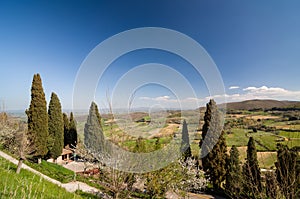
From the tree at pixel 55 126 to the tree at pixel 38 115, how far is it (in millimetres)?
2643

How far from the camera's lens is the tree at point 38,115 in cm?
1922

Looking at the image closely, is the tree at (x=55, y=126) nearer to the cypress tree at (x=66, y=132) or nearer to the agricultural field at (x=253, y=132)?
the cypress tree at (x=66, y=132)

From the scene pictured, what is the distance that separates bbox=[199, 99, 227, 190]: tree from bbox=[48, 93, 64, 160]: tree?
15979mm

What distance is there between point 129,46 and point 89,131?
1681 cm

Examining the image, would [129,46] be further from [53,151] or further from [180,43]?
[53,151]

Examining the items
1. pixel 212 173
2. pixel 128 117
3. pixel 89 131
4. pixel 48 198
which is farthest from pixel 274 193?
pixel 89 131

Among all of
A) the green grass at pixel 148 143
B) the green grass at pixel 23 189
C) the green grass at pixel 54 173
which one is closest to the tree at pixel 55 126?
the green grass at pixel 54 173

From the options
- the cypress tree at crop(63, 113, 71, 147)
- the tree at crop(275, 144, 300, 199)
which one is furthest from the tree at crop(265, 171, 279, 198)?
the cypress tree at crop(63, 113, 71, 147)

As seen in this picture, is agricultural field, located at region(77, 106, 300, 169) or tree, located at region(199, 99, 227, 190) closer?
agricultural field, located at region(77, 106, 300, 169)

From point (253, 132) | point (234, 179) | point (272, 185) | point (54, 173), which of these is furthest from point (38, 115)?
point (272, 185)

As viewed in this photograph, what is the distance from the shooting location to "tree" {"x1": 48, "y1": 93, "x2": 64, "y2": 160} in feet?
74.2

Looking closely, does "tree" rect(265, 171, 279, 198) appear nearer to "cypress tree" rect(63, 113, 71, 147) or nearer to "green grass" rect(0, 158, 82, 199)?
"green grass" rect(0, 158, 82, 199)

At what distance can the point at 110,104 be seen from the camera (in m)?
5.77

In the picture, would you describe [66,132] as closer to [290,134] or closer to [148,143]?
[148,143]
